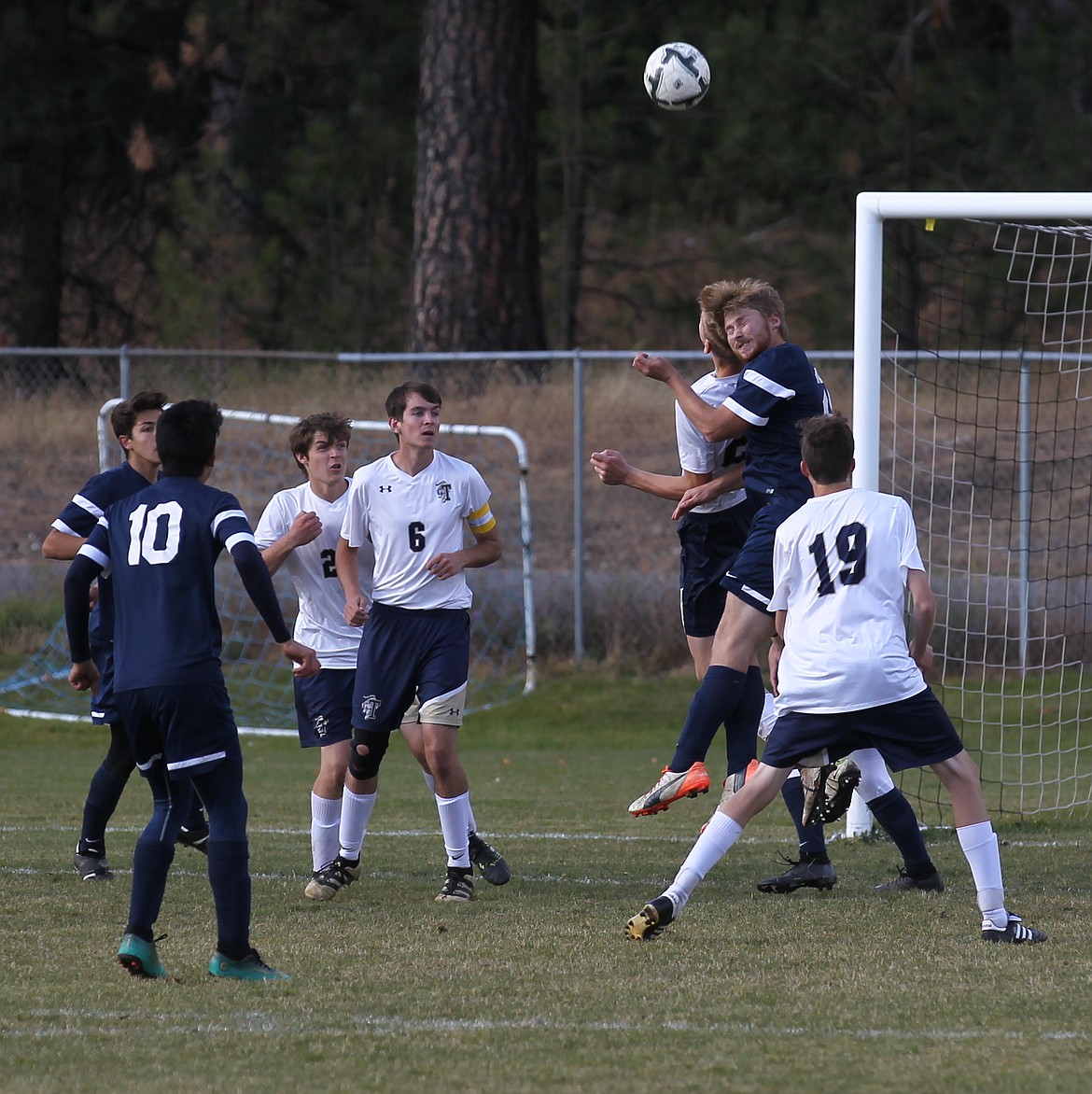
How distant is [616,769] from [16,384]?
7810 millimetres

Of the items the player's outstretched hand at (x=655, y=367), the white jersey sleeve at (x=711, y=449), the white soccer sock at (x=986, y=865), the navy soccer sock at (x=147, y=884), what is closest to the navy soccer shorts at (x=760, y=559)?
the white jersey sleeve at (x=711, y=449)

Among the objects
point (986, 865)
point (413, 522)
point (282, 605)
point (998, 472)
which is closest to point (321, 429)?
point (413, 522)

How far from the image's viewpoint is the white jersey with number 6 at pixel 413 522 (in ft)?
21.4

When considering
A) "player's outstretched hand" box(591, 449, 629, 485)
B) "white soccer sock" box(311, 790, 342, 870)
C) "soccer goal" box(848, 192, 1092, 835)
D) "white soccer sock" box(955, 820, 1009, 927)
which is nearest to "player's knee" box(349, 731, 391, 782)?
"white soccer sock" box(311, 790, 342, 870)

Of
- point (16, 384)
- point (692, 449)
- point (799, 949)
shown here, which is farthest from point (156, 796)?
point (16, 384)

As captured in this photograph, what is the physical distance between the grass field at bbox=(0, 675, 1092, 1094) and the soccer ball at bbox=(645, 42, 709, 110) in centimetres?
364

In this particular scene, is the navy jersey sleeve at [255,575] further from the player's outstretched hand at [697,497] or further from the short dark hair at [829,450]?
the player's outstretched hand at [697,497]

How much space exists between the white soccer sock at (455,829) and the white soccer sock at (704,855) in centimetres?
118

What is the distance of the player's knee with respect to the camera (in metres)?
6.48

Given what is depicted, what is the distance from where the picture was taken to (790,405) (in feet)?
21.5

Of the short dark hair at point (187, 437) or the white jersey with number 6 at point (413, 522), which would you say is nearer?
the short dark hair at point (187, 437)

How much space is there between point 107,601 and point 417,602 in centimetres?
143

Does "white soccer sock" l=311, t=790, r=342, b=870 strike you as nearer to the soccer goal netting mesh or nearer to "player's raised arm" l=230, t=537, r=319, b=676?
"player's raised arm" l=230, t=537, r=319, b=676

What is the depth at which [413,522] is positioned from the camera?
6.53m
